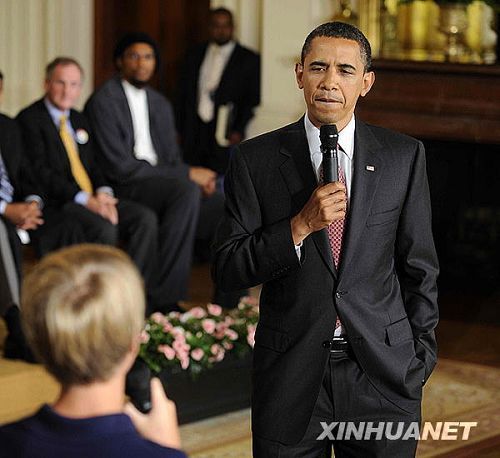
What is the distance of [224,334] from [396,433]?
277cm

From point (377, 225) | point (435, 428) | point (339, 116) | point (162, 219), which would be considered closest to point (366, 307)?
point (377, 225)

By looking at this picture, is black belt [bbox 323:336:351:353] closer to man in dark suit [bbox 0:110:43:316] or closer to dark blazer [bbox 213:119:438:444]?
dark blazer [bbox 213:119:438:444]

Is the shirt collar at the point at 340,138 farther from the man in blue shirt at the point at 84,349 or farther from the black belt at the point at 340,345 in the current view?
the man in blue shirt at the point at 84,349

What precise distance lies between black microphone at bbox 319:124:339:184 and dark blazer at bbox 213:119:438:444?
135 millimetres

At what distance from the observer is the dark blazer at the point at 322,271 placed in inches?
108

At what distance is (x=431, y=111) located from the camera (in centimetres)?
721

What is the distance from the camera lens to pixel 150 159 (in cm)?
725

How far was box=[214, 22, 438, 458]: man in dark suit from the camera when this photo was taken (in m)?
2.73

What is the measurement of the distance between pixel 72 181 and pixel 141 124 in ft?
2.34

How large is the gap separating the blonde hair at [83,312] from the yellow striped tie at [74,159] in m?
5.06

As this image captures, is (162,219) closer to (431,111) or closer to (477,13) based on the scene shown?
(431,111)

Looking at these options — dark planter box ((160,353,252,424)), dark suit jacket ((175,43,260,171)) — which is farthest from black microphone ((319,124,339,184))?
dark suit jacket ((175,43,260,171))

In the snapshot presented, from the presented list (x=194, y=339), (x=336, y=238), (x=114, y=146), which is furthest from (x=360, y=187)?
(x=114, y=146)

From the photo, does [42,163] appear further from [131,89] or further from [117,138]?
[131,89]
